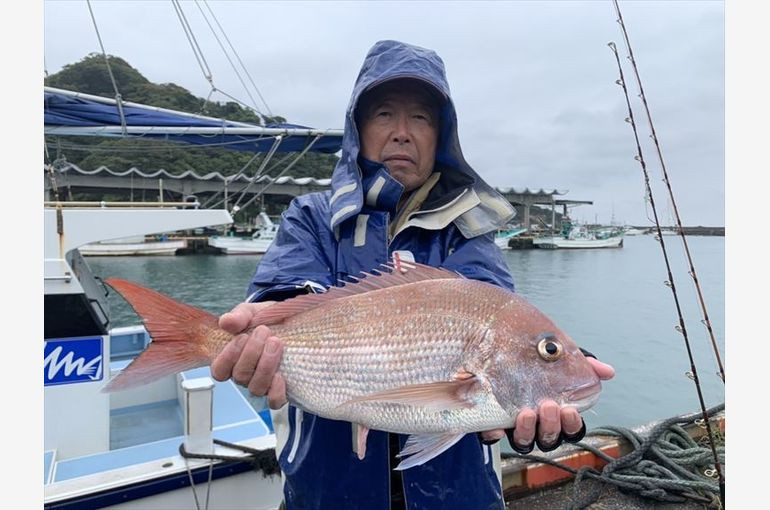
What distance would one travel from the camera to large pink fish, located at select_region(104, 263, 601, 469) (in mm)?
1514

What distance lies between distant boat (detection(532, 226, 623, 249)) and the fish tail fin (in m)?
51.2

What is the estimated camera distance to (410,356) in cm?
158

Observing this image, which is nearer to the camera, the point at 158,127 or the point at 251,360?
the point at 251,360

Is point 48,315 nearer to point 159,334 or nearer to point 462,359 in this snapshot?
point 159,334

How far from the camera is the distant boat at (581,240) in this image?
50.4 m

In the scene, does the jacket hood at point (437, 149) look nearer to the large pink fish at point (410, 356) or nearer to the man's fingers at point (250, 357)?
the large pink fish at point (410, 356)

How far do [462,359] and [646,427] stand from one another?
362 centimetres

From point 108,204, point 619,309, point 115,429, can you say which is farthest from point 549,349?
point 619,309

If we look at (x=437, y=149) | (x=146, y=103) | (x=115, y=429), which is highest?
(x=146, y=103)

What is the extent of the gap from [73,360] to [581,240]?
176ft

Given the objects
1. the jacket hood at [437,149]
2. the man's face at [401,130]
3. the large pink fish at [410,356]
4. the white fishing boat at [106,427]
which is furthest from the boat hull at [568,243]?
the large pink fish at [410,356]

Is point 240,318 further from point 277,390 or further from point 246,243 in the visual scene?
point 246,243

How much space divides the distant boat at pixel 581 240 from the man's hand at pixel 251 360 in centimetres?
5115

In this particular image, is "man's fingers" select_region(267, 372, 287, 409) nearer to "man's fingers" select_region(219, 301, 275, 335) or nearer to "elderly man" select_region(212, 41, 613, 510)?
"elderly man" select_region(212, 41, 613, 510)
